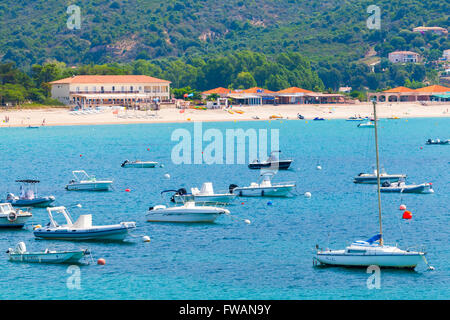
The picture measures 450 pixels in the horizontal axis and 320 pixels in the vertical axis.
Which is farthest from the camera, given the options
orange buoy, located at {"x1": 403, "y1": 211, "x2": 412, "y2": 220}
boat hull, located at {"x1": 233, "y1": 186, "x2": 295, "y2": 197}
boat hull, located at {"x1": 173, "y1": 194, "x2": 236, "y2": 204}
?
boat hull, located at {"x1": 233, "y1": 186, "x2": 295, "y2": 197}

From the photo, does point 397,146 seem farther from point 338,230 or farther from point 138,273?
point 138,273

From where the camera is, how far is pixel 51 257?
45.7 meters

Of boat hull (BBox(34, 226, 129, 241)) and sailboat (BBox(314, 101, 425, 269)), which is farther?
boat hull (BBox(34, 226, 129, 241))

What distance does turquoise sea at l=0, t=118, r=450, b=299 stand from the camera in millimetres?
40781

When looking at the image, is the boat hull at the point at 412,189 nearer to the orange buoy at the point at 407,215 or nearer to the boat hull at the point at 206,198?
the orange buoy at the point at 407,215

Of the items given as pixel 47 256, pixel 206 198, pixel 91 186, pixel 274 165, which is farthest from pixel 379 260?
pixel 274 165

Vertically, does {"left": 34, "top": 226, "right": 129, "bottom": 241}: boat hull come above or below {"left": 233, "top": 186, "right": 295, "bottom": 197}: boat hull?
below

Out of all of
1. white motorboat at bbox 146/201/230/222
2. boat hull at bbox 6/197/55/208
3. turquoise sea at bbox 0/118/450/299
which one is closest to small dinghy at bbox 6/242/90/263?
turquoise sea at bbox 0/118/450/299

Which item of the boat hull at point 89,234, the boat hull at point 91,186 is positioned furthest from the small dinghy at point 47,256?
the boat hull at point 91,186

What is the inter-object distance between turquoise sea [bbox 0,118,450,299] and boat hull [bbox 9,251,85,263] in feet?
1.81

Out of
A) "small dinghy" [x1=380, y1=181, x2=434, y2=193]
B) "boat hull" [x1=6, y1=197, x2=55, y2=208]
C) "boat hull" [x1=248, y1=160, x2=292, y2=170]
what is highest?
"boat hull" [x1=248, y1=160, x2=292, y2=170]

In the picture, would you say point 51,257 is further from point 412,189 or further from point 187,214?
point 412,189

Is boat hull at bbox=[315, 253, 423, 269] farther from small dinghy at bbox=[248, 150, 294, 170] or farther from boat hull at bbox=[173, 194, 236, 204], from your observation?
small dinghy at bbox=[248, 150, 294, 170]

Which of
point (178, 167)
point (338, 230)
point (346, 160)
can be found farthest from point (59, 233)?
point (346, 160)
